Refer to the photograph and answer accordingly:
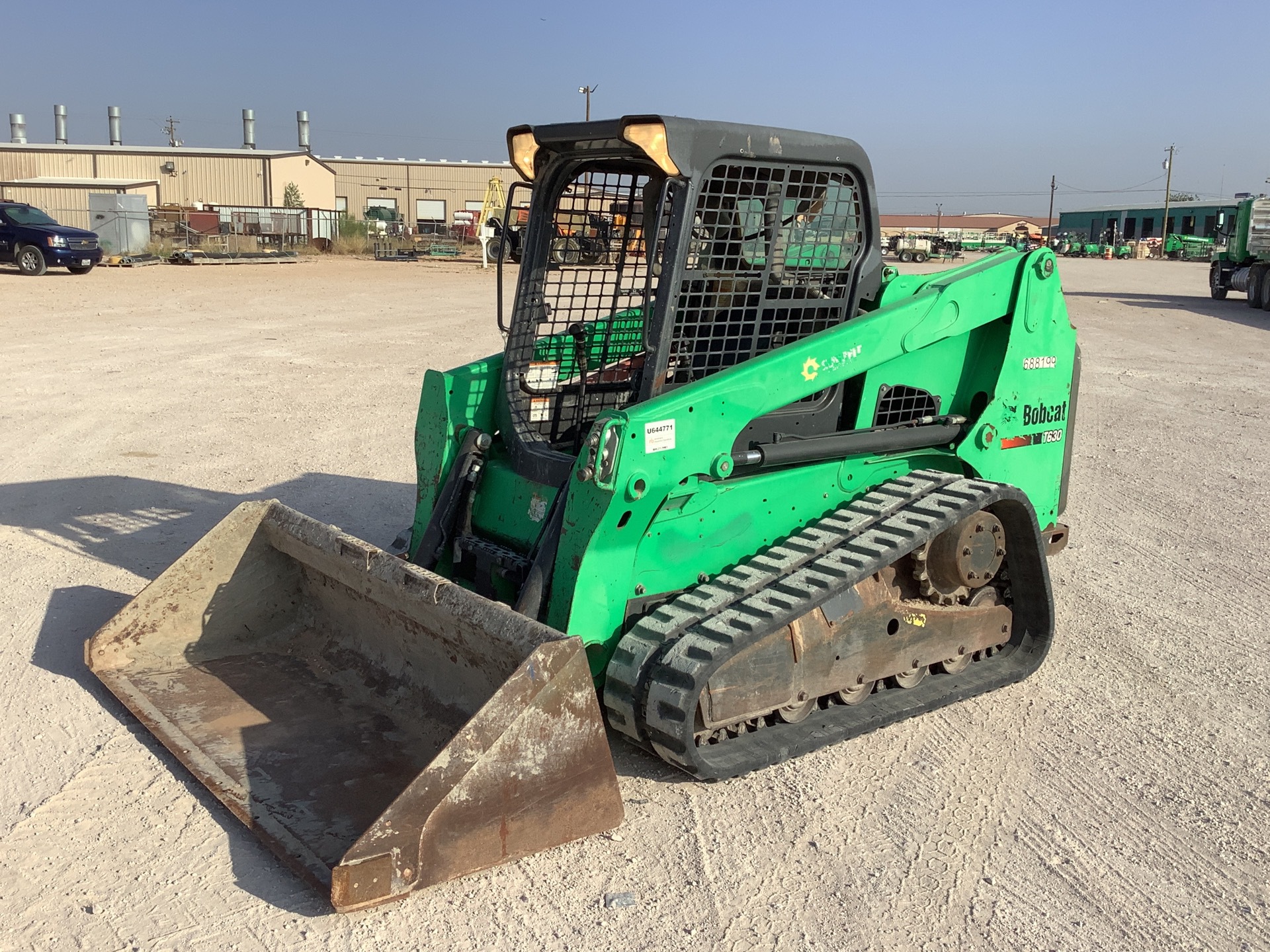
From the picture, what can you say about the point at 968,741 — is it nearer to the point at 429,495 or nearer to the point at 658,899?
the point at 658,899

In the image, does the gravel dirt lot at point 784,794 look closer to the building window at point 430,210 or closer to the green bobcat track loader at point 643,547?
the green bobcat track loader at point 643,547

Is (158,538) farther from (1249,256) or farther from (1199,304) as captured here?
(1249,256)

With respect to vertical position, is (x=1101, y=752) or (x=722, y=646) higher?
(x=722, y=646)

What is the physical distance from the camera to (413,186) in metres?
67.2

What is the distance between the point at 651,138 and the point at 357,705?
94.4 inches

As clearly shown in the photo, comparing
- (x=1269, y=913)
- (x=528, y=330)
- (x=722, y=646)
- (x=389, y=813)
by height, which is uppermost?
(x=528, y=330)

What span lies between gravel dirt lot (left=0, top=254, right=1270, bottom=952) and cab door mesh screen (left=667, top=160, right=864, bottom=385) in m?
1.66

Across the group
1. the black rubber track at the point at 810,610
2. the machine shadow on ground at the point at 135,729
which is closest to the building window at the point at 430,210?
the machine shadow on ground at the point at 135,729

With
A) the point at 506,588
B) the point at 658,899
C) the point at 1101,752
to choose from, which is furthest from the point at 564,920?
the point at 1101,752

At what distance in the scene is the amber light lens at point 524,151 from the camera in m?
4.98

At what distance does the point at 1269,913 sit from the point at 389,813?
8.58 ft

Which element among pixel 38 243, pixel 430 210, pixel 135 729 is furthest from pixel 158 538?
pixel 430 210

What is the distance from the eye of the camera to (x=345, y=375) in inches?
512

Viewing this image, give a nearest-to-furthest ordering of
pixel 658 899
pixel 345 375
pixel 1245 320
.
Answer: pixel 658 899 → pixel 345 375 → pixel 1245 320
